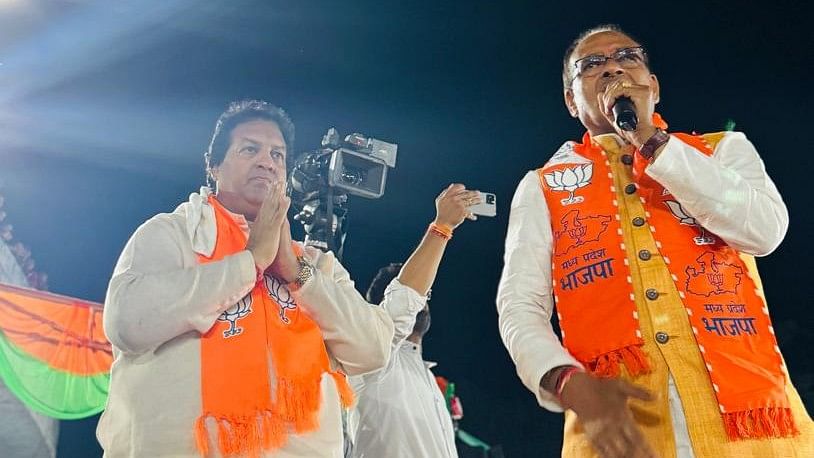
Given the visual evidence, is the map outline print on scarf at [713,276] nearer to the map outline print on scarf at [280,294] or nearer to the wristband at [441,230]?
the map outline print on scarf at [280,294]

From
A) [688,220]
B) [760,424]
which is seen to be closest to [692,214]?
[688,220]

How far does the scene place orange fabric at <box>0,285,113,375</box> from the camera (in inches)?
153

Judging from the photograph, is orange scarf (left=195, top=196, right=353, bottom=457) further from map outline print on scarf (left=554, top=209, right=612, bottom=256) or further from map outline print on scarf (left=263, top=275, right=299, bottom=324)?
map outline print on scarf (left=554, top=209, right=612, bottom=256)

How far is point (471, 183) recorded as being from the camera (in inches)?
317

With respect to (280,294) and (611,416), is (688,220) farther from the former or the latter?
(280,294)

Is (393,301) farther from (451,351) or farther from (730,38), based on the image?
(451,351)

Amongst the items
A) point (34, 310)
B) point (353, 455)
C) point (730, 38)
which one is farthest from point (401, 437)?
point (730, 38)

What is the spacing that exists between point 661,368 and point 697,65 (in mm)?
5891

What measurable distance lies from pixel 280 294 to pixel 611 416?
1.08 meters

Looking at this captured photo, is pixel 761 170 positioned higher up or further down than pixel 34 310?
further down

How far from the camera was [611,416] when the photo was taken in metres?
1.03

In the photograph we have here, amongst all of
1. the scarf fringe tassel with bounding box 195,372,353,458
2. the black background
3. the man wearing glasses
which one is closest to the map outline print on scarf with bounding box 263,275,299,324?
the scarf fringe tassel with bounding box 195,372,353,458

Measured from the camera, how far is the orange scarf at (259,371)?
1.60 meters

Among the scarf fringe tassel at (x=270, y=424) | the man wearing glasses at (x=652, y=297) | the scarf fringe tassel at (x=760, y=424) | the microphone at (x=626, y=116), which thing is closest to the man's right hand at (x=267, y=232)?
the scarf fringe tassel at (x=270, y=424)
